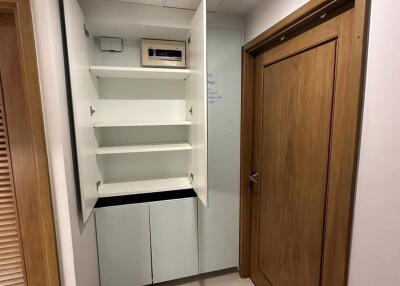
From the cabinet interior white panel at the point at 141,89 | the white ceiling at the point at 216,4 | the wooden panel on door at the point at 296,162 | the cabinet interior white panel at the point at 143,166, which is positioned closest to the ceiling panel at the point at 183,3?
the white ceiling at the point at 216,4

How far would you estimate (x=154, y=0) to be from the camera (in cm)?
148

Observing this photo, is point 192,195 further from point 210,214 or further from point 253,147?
point 253,147

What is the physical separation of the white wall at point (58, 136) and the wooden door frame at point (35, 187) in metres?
0.03

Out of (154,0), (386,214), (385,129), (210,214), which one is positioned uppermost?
(154,0)

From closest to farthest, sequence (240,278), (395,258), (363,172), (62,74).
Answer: (395,258)
(363,172)
(62,74)
(240,278)

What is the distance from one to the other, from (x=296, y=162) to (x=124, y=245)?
1.44 meters

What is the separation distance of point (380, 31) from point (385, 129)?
14.2 inches

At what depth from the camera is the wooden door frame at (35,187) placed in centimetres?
94

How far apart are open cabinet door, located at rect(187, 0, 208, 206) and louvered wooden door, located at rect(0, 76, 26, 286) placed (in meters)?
Result: 1.00

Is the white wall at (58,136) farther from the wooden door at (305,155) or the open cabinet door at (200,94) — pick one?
the wooden door at (305,155)

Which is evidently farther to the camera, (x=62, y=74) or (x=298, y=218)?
(x=298, y=218)

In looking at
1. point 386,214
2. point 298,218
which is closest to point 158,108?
point 298,218

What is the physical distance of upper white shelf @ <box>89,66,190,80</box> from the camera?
151 cm

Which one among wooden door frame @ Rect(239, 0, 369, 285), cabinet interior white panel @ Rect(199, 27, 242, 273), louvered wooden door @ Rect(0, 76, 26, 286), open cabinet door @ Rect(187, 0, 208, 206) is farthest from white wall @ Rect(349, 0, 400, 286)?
louvered wooden door @ Rect(0, 76, 26, 286)
